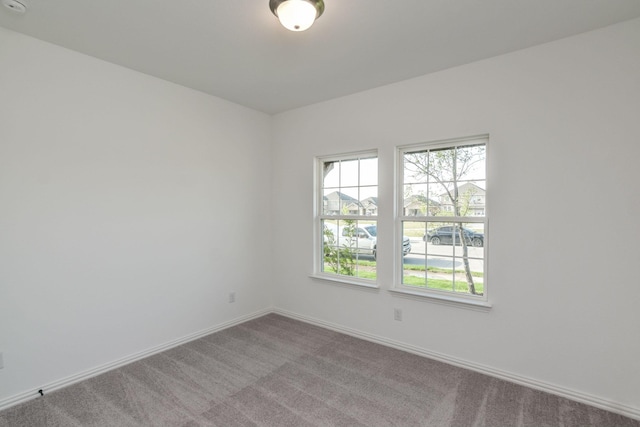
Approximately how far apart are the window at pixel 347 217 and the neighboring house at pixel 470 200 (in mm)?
853

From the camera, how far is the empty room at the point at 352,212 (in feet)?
7.01

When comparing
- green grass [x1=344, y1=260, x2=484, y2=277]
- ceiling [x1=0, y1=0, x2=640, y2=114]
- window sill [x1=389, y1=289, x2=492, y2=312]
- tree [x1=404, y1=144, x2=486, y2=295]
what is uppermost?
ceiling [x1=0, y1=0, x2=640, y2=114]

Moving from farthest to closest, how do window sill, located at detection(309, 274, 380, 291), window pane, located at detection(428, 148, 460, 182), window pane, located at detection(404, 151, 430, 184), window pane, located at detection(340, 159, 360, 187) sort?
window pane, located at detection(340, 159, 360, 187) < window sill, located at detection(309, 274, 380, 291) < window pane, located at detection(404, 151, 430, 184) < window pane, located at detection(428, 148, 460, 182)

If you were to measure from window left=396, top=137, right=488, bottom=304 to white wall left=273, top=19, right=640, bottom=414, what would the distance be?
0.13 meters

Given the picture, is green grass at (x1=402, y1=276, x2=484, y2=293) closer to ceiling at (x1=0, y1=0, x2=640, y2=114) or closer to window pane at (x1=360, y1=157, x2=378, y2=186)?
window pane at (x1=360, y1=157, x2=378, y2=186)

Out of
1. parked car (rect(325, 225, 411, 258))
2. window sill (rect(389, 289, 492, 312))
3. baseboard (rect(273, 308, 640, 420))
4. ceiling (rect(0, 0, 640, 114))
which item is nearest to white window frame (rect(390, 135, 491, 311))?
window sill (rect(389, 289, 492, 312))

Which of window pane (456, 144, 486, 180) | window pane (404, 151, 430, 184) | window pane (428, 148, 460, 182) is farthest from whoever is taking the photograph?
window pane (404, 151, 430, 184)

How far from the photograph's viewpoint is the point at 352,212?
11.9ft

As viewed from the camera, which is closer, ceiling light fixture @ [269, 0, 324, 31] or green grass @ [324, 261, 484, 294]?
ceiling light fixture @ [269, 0, 324, 31]

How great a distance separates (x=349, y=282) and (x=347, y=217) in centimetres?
74

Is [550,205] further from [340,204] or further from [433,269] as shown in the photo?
[340,204]

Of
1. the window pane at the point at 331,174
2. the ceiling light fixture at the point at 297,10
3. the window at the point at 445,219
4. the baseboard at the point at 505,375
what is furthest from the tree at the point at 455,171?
the ceiling light fixture at the point at 297,10

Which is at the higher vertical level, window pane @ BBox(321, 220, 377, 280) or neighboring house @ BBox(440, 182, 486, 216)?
neighboring house @ BBox(440, 182, 486, 216)

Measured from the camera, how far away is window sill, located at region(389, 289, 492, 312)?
2684mm
